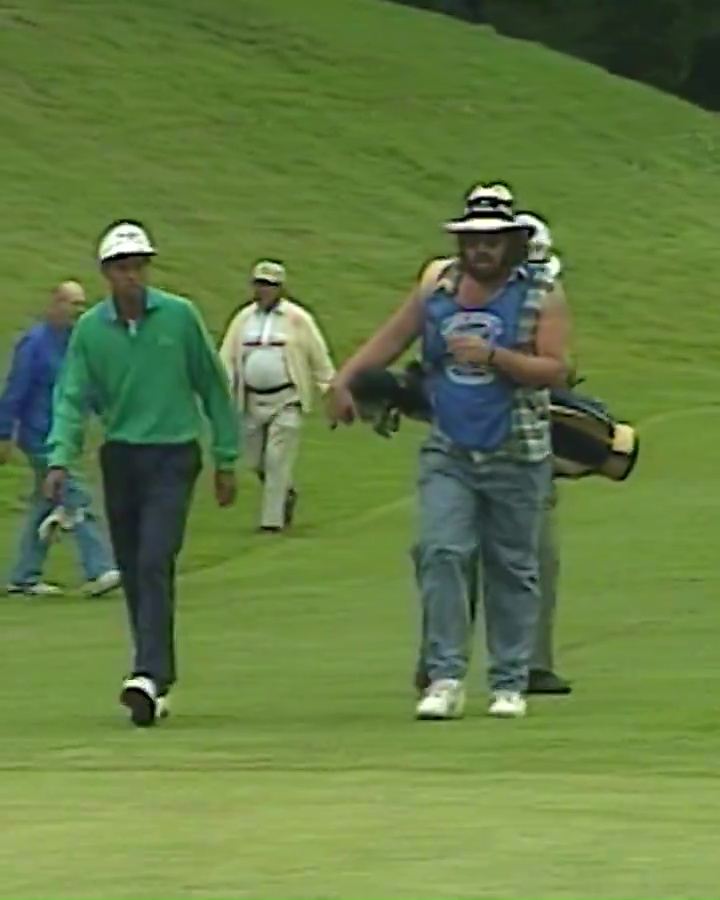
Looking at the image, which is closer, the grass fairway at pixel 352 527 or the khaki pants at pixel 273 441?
the grass fairway at pixel 352 527

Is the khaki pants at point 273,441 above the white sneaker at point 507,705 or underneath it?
above

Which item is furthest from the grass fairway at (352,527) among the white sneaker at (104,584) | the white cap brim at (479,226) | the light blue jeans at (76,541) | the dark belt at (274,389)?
the white cap brim at (479,226)

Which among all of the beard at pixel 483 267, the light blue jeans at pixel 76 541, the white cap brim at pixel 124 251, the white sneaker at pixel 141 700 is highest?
the white cap brim at pixel 124 251

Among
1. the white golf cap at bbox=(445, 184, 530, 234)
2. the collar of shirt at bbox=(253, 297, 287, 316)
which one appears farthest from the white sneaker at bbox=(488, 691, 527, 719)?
the collar of shirt at bbox=(253, 297, 287, 316)

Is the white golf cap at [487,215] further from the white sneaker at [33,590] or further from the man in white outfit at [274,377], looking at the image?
the man in white outfit at [274,377]

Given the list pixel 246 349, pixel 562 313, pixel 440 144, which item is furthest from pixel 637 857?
pixel 440 144

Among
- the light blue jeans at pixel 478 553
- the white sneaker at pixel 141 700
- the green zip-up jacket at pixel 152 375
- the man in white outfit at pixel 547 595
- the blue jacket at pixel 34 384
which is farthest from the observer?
the blue jacket at pixel 34 384

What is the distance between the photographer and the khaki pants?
2170 cm

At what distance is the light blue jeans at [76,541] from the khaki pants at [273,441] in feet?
9.17

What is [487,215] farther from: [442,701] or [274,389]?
[274,389]

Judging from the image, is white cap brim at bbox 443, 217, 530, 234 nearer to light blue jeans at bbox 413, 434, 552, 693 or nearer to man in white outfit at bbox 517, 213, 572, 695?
man in white outfit at bbox 517, 213, 572, 695

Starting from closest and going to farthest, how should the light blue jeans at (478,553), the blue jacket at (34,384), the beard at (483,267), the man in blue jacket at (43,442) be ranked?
the beard at (483,267) < the light blue jeans at (478,553) < the man in blue jacket at (43,442) < the blue jacket at (34,384)

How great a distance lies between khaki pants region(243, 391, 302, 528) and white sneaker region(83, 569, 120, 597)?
3190 millimetres

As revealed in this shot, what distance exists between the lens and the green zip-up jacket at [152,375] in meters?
11.7
